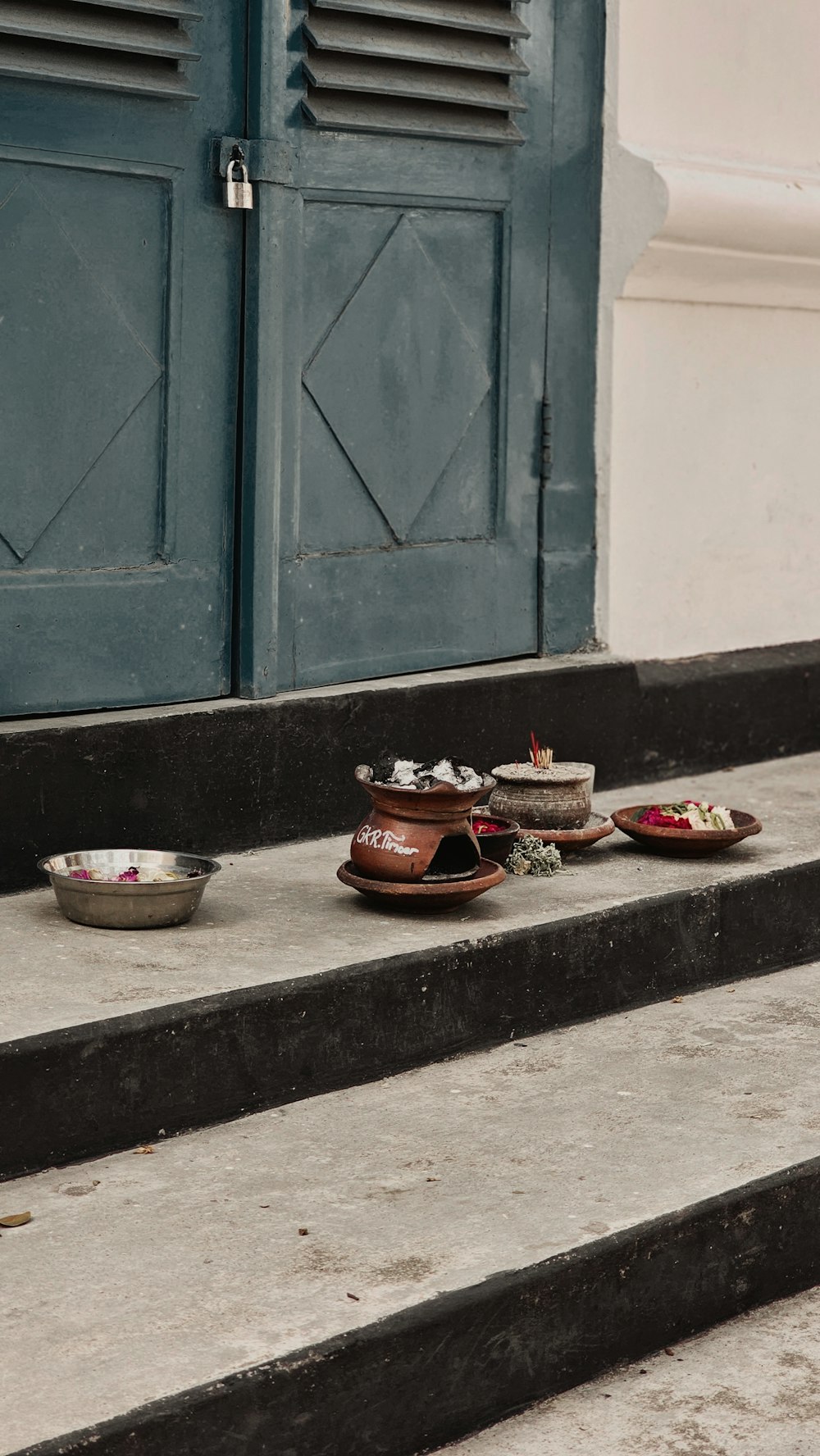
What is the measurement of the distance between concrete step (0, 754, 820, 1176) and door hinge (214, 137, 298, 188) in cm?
181

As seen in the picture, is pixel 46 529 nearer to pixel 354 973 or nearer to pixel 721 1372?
pixel 354 973

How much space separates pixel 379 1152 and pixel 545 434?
2855mm

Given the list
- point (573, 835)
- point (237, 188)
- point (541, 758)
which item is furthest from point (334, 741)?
point (237, 188)

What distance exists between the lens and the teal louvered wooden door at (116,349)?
15.2 feet

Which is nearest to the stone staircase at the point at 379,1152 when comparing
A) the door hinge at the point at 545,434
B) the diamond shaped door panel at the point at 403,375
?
the diamond shaped door panel at the point at 403,375

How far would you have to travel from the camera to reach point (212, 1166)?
12.1ft

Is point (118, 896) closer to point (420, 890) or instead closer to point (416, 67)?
point (420, 890)

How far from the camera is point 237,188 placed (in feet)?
16.5

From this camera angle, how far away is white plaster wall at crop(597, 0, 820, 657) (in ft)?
19.9

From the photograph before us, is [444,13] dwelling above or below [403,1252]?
above

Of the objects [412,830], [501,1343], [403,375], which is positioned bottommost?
[501,1343]

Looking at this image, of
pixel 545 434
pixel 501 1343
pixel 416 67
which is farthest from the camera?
pixel 545 434

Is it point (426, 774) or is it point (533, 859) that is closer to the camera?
point (426, 774)

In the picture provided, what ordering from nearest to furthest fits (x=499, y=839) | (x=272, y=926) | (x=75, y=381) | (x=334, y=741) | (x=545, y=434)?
1. (x=272, y=926)
2. (x=75, y=381)
3. (x=499, y=839)
4. (x=334, y=741)
5. (x=545, y=434)
